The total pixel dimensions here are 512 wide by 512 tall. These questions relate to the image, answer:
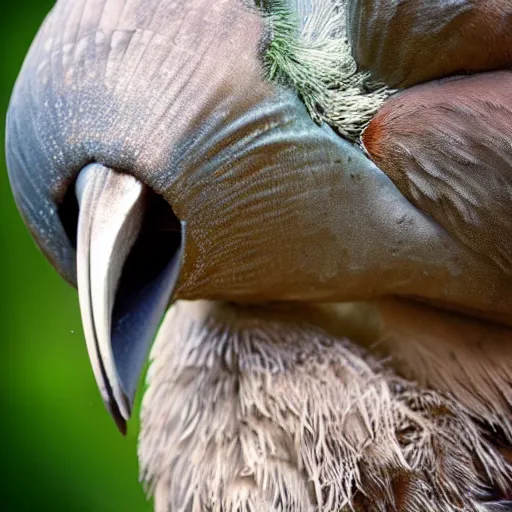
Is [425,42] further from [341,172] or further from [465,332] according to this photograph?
[465,332]

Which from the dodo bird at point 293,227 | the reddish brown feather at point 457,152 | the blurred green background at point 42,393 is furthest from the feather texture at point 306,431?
the blurred green background at point 42,393

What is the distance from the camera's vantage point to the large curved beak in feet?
1.56

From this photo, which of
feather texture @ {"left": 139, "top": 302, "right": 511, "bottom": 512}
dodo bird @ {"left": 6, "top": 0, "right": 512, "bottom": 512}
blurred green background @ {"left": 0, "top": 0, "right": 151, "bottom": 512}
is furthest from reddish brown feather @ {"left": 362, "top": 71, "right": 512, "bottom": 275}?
blurred green background @ {"left": 0, "top": 0, "right": 151, "bottom": 512}

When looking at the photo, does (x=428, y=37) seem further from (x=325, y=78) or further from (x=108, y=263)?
(x=108, y=263)

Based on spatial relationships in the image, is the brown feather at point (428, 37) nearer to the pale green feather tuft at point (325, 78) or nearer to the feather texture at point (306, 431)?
the pale green feather tuft at point (325, 78)

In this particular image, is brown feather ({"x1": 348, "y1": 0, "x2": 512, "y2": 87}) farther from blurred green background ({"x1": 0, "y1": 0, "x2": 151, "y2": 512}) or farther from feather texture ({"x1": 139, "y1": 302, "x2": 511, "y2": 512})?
blurred green background ({"x1": 0, "y1": 0, "x2": 151, "y2": 512})

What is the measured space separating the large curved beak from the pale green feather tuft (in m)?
0.10

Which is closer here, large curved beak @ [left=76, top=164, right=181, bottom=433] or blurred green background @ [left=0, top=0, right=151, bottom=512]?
large curved beak @ [left=76, top=164, right=181, bottom=433]

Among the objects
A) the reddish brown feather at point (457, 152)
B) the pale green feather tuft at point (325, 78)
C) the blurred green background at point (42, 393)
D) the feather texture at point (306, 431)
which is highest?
the pale green feather tuft at point (325, 78)

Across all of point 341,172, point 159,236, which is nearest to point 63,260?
point 159,236

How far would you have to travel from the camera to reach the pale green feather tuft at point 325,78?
507 mm

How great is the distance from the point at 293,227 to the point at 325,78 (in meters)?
0.08

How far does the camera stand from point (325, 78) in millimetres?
515

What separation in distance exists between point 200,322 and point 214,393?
0.05 metres
